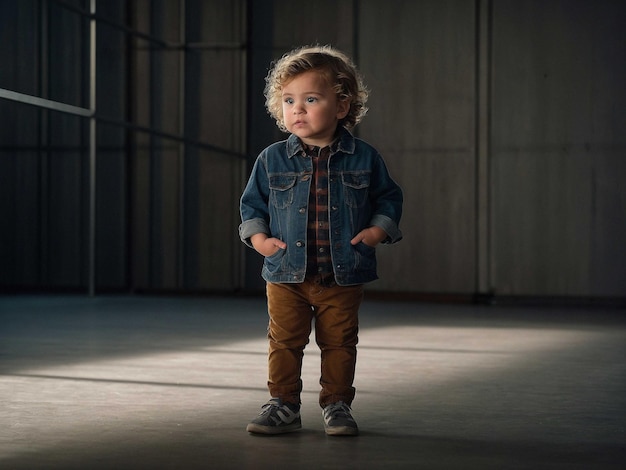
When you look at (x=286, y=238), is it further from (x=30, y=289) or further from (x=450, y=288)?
(x=30, y=289)

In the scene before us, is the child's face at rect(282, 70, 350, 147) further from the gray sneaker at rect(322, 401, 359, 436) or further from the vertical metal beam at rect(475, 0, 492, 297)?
the vertical metal beam at rect(475, 0, 492, 297)

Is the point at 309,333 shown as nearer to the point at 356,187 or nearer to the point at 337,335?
the point at 337,335

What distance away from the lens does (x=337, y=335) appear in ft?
10.6

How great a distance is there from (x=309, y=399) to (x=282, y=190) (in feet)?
3.78

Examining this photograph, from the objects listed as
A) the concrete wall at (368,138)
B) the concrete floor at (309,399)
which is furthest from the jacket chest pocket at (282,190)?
the concrete wall at (368,138)

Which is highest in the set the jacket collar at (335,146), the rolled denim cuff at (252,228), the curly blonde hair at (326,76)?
the curly blonde hair at (326,76)

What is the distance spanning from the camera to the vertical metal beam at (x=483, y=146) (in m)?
13.5

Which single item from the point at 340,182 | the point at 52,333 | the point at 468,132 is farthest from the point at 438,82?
the point at 340,182

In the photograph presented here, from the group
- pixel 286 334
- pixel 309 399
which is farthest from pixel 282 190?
pixel 309 399

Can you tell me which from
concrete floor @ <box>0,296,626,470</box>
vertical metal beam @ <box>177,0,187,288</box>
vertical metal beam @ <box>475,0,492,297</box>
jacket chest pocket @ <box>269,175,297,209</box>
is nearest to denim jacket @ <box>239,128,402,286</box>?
jacket chest pocket @ <box>269,175,297,209</box>

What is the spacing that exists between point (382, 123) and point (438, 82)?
90cm

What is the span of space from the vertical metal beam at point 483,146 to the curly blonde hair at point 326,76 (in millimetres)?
10412

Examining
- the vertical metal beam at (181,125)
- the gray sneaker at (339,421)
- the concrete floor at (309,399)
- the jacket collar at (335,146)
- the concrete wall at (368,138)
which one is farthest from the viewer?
the vertical metal beam at (181,125)

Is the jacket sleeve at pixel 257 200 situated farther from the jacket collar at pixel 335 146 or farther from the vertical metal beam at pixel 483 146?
the vertical metal beam at pixel 483 146
